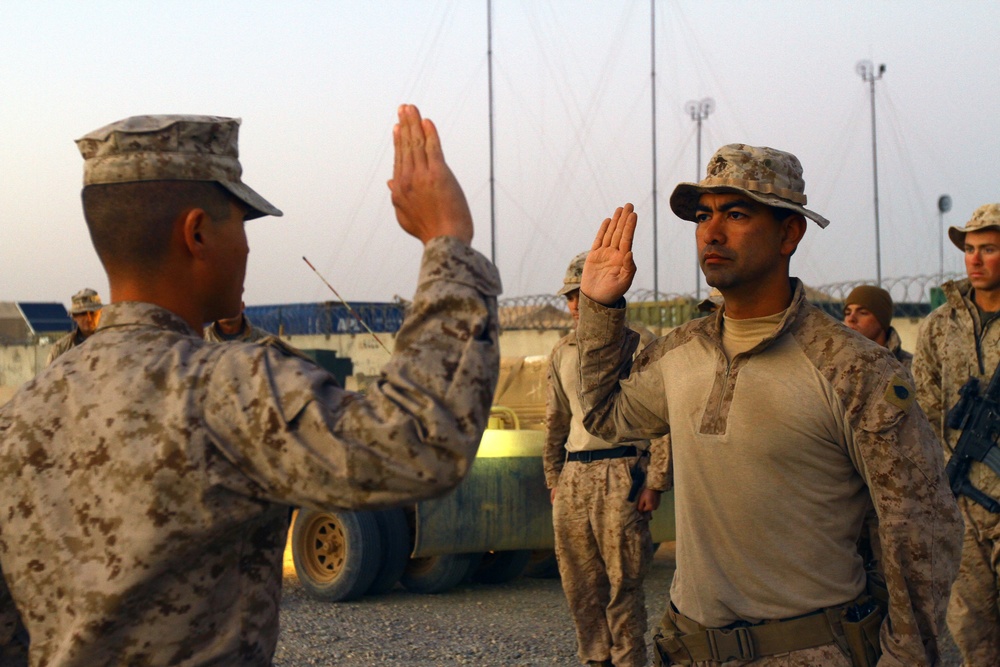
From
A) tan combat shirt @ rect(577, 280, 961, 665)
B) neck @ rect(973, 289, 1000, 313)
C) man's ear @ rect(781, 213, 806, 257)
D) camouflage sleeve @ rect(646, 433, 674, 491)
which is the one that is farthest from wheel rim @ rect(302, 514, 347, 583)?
man's ear @ rect(781, 213, 806, 257)

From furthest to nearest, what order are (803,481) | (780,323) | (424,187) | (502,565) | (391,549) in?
(502,565), (391,549), (780,323), (803,481), (424,187)

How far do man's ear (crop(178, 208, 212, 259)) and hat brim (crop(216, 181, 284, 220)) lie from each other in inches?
2.5

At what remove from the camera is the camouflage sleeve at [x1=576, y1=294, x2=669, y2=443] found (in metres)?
3.63

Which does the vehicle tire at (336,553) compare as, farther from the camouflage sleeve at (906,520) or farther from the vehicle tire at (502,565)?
the camouflage sleeve at (906,520)

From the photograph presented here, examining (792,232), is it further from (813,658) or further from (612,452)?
(612,452)

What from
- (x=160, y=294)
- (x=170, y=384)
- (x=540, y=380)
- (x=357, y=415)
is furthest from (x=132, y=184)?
(x=540, y=380)

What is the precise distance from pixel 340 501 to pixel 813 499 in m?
1.81

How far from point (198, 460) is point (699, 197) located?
2.22 meters

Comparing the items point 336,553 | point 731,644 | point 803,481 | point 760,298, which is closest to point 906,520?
point 803,481

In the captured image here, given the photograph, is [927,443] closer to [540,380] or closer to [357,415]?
[357,415]

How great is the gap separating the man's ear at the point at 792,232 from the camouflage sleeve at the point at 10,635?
2.37m

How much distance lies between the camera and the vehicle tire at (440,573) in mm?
9539

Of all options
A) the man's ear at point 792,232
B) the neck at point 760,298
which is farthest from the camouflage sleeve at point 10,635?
the man's ear at point 792,232

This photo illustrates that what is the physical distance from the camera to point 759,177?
11.9 ft
